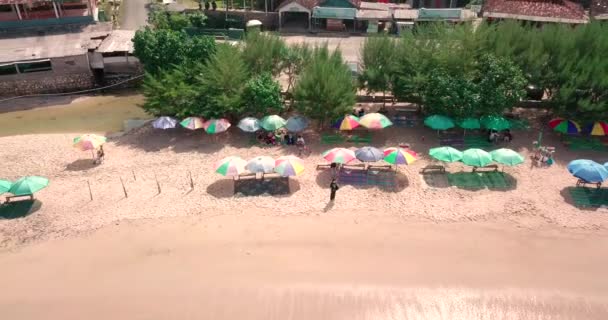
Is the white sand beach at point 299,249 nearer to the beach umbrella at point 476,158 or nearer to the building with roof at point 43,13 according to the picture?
the beach umbrella at point 476,158

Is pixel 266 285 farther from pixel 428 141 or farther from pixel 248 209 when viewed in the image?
pixel 428 141

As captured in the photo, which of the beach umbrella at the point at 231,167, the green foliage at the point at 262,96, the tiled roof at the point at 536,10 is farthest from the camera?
the tiled roof at the point at 536,10

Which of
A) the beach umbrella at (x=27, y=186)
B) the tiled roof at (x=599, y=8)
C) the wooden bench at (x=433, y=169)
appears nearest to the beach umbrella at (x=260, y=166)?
the wooden bench at (x=433, y=169)

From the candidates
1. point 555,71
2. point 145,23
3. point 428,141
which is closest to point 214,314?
point 428,141

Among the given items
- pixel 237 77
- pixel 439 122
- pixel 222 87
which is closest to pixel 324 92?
pixel 237 77

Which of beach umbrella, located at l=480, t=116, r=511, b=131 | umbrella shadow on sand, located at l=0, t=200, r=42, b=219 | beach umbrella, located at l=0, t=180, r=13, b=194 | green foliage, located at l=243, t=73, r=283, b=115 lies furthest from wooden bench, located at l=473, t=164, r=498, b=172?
beach umbrella, located at l=0, t=180, r=13, b=194

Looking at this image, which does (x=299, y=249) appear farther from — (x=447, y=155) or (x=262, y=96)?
(x=262, y=96)

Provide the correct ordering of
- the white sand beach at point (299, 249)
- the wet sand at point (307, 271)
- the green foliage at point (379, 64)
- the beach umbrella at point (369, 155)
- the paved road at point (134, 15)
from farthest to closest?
the paved road at point (134, 15)
the green foliage at point (379, 64)
the beach umbrella at point (369, 155)
the white sand beach at point (299, 249)
the wet sand at point (307, 271)

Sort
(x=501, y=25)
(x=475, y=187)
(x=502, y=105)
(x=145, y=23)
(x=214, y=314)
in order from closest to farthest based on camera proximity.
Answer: (x=214, y=314) < (x=475, y=187) < (x=502, y=105) < (x=501, y=25) < (x=145, y=23)
